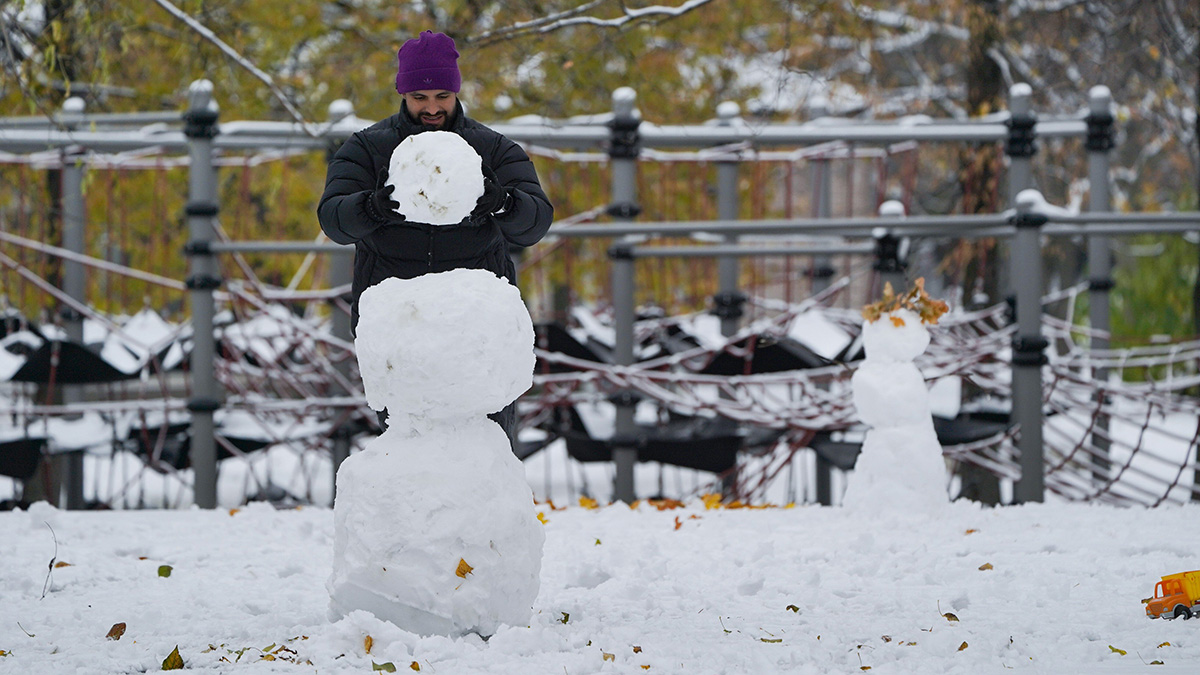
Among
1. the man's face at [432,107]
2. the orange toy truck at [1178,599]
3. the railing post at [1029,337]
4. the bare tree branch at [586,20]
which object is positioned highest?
the bare tree branch at [586,20]

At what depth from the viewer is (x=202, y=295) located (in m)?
5.47

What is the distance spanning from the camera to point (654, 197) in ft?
37.8

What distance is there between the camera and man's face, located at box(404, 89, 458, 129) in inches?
124

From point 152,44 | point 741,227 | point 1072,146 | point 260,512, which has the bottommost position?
point 260,512

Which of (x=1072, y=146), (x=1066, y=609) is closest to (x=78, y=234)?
(x=1066, y=609)

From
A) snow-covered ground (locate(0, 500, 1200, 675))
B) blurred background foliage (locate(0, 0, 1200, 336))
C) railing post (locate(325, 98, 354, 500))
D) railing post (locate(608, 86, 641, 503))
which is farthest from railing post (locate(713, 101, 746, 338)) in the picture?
snow-covered ground (locate(0, 500, 1200, 675))

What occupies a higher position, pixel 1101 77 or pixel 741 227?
pixel 1101 77

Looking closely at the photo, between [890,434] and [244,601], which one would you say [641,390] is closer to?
[890,434]

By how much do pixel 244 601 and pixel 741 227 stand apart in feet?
9.47

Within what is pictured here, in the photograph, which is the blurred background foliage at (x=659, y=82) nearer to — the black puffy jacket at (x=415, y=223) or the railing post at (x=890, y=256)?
the railing post at (x=890, y=256)

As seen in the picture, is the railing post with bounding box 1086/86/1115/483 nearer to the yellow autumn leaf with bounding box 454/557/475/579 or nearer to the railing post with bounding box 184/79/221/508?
the railing post with bounding box 184/79/221/508

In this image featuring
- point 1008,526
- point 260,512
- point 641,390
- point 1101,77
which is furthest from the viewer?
point 1101,77

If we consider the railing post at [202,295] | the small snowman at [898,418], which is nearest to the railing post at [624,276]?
the small snowman at [898,418]

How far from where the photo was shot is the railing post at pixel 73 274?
22.0 feet
